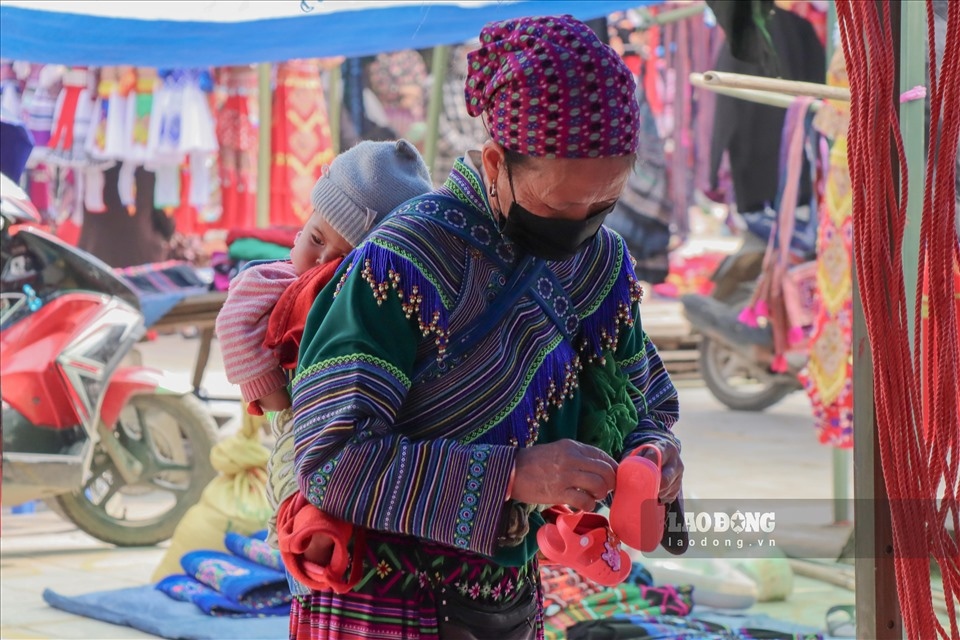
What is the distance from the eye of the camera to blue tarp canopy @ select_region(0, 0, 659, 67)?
4.22 m

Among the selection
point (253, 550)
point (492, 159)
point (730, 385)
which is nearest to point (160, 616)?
point (253, 550)

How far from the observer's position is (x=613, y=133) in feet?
5.35

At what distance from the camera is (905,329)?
6.66ft

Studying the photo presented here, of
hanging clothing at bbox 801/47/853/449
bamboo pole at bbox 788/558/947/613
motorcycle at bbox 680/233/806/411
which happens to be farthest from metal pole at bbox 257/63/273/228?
motorcycle at bbox 680/233/806/411

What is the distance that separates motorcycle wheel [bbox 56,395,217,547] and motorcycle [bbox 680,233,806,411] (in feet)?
14.8

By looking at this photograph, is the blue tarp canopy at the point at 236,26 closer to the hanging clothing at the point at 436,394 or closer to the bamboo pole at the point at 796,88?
the bamboo pole at the point at 796,88

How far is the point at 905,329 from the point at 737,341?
291 inches

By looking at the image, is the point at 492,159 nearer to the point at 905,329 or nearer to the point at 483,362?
the point at 483,362

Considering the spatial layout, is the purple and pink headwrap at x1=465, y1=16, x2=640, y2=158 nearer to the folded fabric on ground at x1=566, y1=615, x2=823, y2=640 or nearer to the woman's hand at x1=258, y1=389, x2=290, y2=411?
the woman's hand at x1=258, y1=389, x2=290, y2=411

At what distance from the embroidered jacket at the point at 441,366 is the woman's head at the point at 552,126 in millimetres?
68

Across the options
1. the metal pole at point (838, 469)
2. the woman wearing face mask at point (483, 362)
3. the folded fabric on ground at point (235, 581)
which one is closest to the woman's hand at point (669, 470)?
the woman wearing face mask at point (483, 362)

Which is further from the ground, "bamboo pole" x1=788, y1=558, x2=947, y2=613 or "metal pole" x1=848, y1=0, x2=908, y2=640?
"metal pole" x1=848, y1=0, x2=908, y2=640

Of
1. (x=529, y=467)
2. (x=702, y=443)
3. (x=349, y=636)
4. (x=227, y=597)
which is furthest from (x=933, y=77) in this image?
(x=702, y=443)

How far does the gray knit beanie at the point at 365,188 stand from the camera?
6.57 feet
